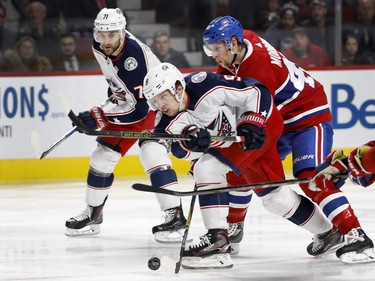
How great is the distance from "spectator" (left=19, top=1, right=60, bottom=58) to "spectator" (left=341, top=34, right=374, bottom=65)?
210 centimetres

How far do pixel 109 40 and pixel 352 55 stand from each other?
3353mm

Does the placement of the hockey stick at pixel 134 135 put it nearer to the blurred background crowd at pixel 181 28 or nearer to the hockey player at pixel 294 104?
the hockey player at pixel 294 104

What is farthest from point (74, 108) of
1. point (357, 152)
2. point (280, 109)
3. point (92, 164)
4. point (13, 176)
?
point (357, 152)

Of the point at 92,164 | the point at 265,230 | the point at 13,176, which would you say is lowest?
the point at 13,176

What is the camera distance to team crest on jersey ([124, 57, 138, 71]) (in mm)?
5402

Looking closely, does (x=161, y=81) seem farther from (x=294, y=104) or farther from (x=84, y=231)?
(x=84, y=231)

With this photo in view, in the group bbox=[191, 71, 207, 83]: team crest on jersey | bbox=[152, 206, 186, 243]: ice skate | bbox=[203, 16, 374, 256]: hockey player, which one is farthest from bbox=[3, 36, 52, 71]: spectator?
bbox=[191, 71, 207, 83]: team crest on jersey

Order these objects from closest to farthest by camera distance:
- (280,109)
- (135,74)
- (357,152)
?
(357,152) → (280,109) → (135,74)

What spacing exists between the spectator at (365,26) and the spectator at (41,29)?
2147 millimetres

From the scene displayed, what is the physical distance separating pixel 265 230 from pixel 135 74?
1.01 metres

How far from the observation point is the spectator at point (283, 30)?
27.2 ft

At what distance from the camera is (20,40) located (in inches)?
311

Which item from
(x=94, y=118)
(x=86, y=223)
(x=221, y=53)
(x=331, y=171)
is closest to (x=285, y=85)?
(x=221, y=53)

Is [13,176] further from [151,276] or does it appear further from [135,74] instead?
[151,276]
